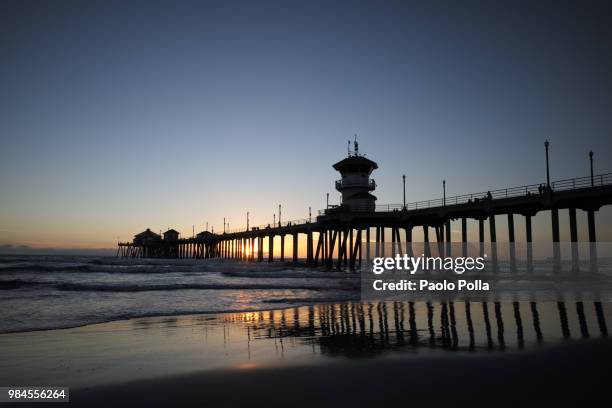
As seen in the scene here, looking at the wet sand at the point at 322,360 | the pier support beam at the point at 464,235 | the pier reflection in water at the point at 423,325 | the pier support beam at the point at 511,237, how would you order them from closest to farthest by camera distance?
the wet sand at the point at 322,360
the pier reflection in water at the point at 423,325
the pier support beam at the point at 511,237
the pier support beam at the point at 464,235

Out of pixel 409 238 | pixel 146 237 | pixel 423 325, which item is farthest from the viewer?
pixel 146 237

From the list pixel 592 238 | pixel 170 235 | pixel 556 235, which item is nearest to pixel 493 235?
pixel 556 235

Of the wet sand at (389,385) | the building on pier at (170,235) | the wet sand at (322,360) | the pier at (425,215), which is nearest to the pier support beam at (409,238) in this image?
the pier at (425,215)

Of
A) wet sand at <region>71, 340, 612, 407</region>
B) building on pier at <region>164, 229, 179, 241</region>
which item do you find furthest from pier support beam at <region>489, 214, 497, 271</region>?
building on pier at <region>164, 229, 179, 241</region>

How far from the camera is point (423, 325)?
10.7m

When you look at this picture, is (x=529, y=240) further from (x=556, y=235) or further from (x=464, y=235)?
(x=464, y=235)

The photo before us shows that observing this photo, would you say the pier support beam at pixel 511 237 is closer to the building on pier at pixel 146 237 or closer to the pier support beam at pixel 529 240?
the pier support beam at pixel 529 240

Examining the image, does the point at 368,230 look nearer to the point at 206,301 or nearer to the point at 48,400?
the point at 206,301

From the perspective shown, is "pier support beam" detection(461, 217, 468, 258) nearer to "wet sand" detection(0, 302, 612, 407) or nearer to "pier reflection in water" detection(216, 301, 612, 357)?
"pier reflection in water" detection(216, 301, 612, 357)

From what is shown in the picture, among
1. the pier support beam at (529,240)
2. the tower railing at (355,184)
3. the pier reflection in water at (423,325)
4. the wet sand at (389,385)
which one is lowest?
the pier reflection in water at (423,325)

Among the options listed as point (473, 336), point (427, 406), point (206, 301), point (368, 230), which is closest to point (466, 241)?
point (368, 230)

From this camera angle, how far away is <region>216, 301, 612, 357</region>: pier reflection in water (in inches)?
327

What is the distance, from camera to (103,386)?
5.73 m

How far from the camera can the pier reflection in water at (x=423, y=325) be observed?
8.31 m
